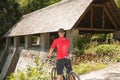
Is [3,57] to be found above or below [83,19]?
below

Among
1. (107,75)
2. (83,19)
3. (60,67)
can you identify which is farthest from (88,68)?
(83,19)

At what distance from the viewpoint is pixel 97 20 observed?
77.0 feet

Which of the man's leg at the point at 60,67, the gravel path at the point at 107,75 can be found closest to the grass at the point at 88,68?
the gravel path at the point at 107,75

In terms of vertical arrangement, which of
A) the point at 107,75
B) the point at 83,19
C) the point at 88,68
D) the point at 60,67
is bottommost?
the point at 107,75

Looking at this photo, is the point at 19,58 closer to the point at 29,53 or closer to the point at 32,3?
the point at 29,53

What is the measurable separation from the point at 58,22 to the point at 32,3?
2318 centimetres

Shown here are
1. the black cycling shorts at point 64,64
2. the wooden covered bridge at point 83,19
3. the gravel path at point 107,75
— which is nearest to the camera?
the black cycling shorts at point 64,64

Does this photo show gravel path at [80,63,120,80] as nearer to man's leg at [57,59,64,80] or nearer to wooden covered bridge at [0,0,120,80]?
man's leg at [57,59,64,80]

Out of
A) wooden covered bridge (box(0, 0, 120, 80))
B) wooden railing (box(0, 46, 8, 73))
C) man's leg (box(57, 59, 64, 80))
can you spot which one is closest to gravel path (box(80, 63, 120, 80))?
man's leg (box(57, 59, 64, 80))

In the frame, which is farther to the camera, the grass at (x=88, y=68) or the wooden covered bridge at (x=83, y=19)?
the wooden covered bridge at (x=83, y=19)

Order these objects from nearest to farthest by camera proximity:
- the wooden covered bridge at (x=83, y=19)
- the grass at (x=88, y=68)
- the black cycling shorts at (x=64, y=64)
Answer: the black cycling shorts at (x=64, y=64) → the grass at (x=88, y=68) → the wooden covered bridge at (x=83, y=19)

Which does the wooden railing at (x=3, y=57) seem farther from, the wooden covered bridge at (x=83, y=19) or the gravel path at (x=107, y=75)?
the gravel path at (x=107, y=75)

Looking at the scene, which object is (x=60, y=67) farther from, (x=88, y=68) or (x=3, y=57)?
(x=3, y=57)

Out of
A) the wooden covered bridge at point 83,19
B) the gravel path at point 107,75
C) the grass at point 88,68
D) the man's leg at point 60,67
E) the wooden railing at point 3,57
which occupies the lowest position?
the gravel path at point 107,75
